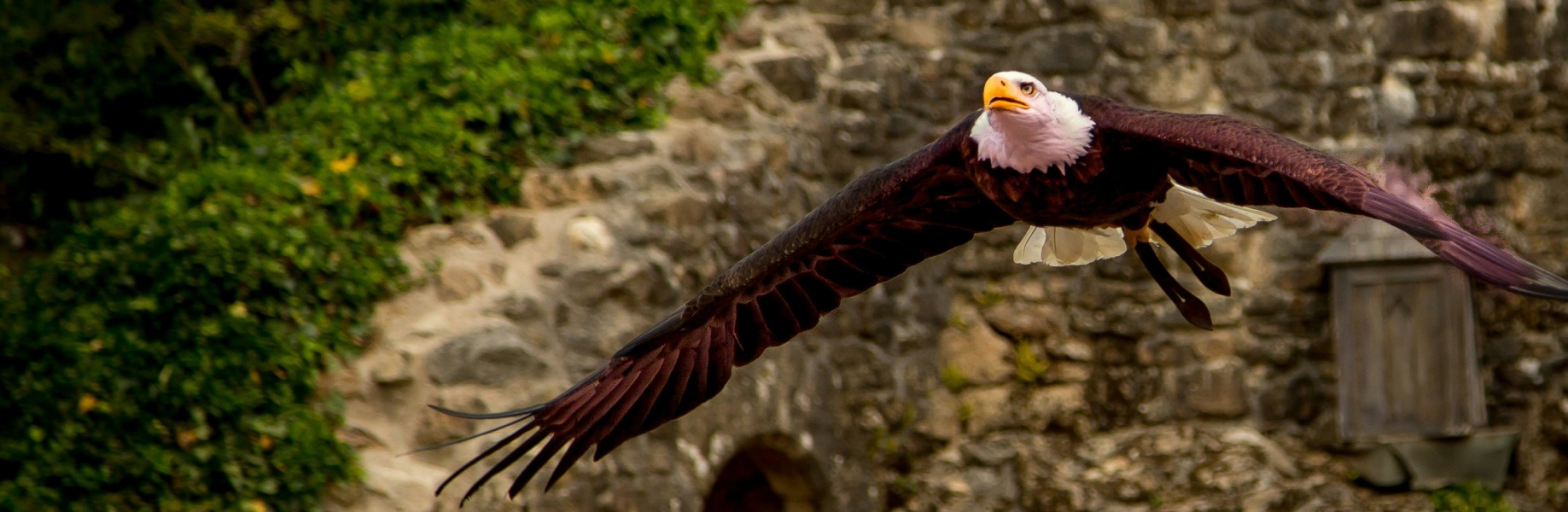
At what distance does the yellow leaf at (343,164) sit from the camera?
5945 millimetres

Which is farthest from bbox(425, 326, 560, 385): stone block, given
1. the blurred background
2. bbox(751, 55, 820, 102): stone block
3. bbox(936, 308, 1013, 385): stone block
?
bbox(936, 308, 1013, 385): stone block

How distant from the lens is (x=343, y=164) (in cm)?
596

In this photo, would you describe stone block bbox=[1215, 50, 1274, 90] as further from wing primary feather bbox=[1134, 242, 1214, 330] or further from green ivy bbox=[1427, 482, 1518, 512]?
wing primary feather bbox=[1134, 242, 1214, 330]

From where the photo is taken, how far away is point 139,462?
527cm

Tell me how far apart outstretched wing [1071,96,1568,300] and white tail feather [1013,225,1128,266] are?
596 millimetres

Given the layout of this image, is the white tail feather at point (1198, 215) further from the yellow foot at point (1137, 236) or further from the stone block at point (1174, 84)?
the stone block at point (1174, 84)

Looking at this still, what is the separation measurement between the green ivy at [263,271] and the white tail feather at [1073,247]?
1859 millimetres

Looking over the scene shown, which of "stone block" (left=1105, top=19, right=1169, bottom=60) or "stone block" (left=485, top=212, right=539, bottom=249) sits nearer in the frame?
"stone block" (left=485, top=212, right=539, bottom=249)

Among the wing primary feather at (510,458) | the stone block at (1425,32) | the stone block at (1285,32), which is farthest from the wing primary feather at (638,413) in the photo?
the stone block at (1425,32)

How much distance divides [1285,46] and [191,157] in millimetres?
3796

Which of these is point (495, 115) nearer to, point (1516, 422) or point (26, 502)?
point (26, 502)

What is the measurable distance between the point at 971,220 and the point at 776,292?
48 centimetres

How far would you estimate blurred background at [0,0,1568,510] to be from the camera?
553 centimetres

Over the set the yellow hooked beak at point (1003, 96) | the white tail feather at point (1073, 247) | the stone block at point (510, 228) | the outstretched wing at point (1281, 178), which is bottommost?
the stone block at point (510, 228)
